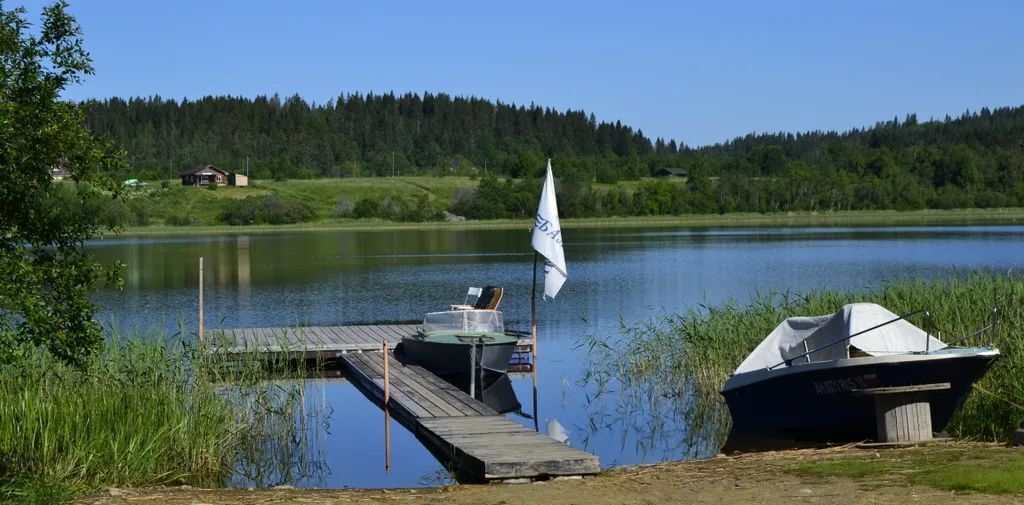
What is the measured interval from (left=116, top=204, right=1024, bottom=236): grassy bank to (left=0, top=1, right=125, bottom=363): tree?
8689 centimetres

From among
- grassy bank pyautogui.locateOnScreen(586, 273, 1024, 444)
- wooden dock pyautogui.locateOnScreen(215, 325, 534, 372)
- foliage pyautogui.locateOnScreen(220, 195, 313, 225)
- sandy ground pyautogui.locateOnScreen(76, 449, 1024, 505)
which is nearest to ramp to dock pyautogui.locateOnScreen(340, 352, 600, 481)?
sandy ground pyautogui.locateOnScreen(76, 449, 1024, 505)

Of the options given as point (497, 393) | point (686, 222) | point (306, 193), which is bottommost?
point (497, 393)

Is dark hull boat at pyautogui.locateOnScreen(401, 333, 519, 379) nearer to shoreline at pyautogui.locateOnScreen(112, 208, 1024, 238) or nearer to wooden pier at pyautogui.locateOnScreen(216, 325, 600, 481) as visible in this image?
wooden pier at pyautogui.locateOnScreen(216, 325, 600, 481)

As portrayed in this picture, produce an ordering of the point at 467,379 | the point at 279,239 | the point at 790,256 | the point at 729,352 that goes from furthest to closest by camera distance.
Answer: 1. the point at 279,239
2. the point at 790,256
3. the point at 467,379
4. the point at 729,352

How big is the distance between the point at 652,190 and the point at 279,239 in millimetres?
52090

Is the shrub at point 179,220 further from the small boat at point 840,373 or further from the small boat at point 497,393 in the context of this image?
the small boat at point 840,373

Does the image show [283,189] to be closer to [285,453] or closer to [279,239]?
[279,239]

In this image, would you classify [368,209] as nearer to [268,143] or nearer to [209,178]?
[209,178]

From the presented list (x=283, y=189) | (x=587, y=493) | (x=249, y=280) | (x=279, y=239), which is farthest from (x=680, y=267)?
(x=283, y=189)

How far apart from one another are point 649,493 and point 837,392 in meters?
3.96

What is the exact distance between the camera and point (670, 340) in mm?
A: 20781

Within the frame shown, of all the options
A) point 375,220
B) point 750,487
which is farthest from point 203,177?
point 750,487

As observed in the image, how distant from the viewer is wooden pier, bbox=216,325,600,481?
1135 centimetres

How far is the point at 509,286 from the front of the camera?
39.3m
